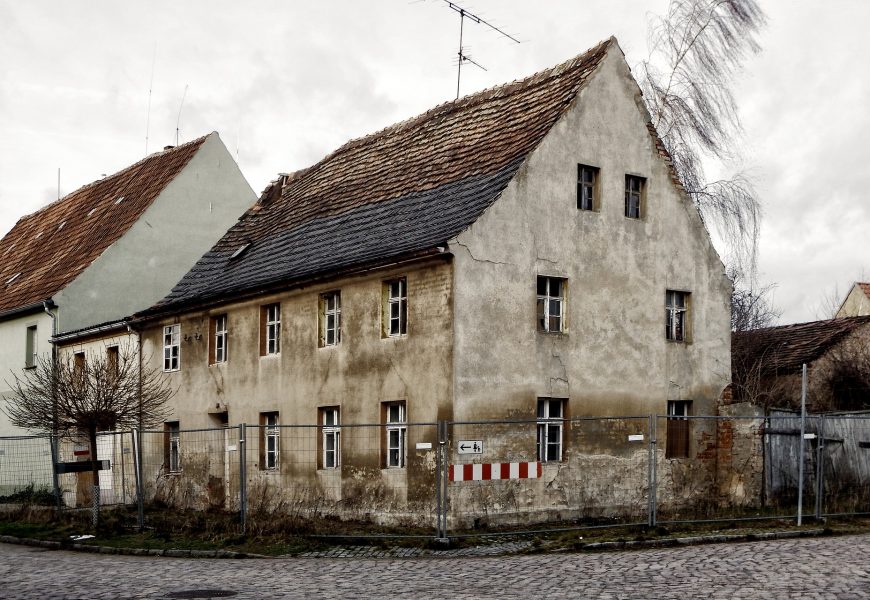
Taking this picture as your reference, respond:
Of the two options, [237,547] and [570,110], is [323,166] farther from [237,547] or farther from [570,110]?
[237,547]

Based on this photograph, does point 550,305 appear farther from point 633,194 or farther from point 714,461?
point 714,461

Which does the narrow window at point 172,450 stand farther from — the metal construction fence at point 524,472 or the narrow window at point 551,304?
the narrow window at point 551,304

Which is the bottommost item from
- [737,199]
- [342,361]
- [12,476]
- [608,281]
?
[12,476]

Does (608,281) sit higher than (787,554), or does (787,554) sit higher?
(608,281)

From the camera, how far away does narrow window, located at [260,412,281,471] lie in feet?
77.4

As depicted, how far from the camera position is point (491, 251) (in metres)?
19.6

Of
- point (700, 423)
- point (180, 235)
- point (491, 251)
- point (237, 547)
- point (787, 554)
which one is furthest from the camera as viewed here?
point (180, 235)

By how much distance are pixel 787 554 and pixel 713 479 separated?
338 inches

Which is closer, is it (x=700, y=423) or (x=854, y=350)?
(x=700, y=423)

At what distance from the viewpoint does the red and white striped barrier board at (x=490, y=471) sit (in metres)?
16.1

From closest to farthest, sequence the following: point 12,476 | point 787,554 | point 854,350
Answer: point 787,554 → point 12,476 → point 854,350

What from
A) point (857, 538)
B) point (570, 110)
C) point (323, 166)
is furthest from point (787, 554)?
point (323, 166)

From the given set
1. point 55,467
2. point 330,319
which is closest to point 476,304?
A: point 330,319

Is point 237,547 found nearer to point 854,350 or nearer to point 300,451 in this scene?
point 300,451
